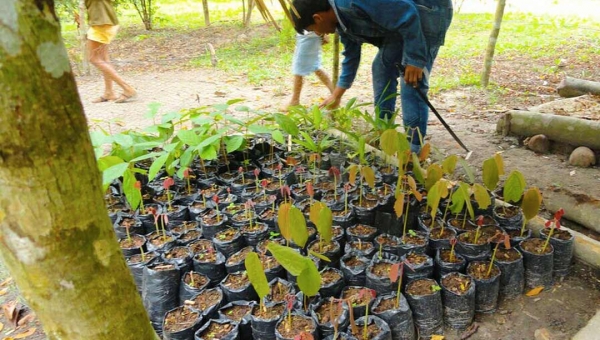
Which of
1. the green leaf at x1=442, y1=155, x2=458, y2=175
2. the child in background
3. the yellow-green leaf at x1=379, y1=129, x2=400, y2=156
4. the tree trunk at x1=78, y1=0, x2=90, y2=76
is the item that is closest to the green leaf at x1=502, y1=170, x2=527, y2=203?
the green leaf at x1=442, y1=155, x2=458, y2=175

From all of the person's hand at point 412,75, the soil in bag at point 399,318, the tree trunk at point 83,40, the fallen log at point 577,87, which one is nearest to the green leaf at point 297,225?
the soil in bag at point 399,318

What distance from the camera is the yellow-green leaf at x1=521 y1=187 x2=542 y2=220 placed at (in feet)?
5.28

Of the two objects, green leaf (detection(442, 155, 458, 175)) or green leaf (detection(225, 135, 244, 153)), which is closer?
green leaf (detection(442, 155, 458, 175))

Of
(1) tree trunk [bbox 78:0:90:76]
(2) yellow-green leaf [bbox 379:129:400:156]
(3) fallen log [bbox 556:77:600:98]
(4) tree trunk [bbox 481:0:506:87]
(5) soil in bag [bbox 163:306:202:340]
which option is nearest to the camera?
(5) soil in bag [bbox 163:306:202:340]

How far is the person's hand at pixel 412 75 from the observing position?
216 centimetres

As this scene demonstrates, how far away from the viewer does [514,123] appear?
297 centimetres

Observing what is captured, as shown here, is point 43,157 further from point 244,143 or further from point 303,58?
point 303,58

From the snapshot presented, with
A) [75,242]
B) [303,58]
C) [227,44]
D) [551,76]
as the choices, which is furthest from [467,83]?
[75,242]

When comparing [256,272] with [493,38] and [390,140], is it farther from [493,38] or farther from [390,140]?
[493,38]

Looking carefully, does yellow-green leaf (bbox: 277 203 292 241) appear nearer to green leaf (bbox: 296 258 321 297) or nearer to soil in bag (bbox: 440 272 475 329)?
green leaf (bbox: 296 258 321 297)

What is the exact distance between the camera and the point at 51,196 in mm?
636

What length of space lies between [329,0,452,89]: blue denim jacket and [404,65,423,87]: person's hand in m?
0.03

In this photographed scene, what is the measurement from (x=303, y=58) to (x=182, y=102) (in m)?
1.69

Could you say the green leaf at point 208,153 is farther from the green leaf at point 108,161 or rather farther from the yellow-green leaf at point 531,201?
the yellow-green leaf at point 531,201
